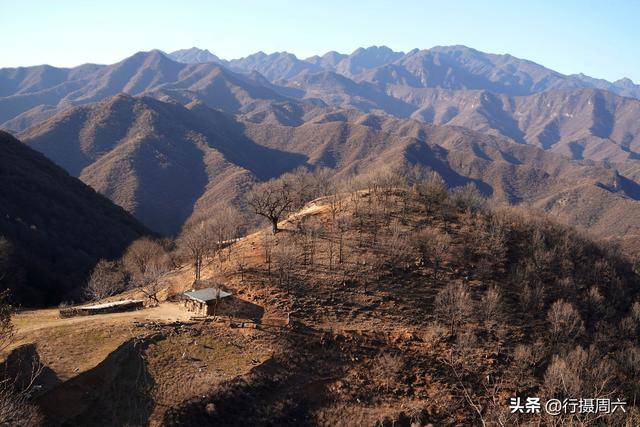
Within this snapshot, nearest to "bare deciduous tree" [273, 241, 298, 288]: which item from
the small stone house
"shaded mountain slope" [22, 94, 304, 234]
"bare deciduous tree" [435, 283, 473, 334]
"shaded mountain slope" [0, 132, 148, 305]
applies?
the small stone house

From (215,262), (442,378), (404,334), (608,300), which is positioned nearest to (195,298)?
(215,262)

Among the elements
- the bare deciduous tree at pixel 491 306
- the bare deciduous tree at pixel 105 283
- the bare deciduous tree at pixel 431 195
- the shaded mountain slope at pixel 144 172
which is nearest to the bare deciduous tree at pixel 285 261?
the bare deciduous tree at pixel 491 306

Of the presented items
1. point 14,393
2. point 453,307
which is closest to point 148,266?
point 14,393

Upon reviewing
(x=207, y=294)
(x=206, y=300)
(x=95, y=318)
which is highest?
(x=207, y=294)

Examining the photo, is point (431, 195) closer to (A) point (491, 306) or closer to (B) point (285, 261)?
(A) point (491, 306)

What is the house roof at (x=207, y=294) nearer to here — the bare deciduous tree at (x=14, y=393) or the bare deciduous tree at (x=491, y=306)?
the bare deciduous tree at (x=14, y=393)

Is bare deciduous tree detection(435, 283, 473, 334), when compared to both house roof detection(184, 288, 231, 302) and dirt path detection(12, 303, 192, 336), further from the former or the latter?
dirt path detection(12, 303, 192, 336)
